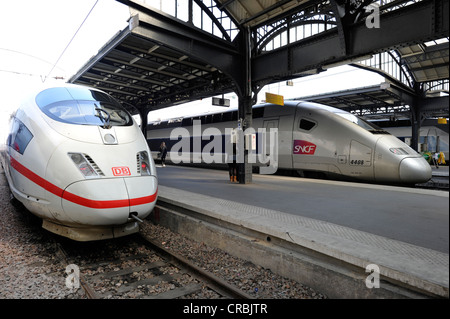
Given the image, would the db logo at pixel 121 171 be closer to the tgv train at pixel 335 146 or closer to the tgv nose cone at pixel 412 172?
the tgv train at pixel 335 146

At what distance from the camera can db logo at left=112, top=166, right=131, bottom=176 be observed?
3.86m

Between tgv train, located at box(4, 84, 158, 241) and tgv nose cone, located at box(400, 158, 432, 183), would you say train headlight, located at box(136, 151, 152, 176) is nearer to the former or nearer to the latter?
tgv train, located at box(4, 84, 158, 241)

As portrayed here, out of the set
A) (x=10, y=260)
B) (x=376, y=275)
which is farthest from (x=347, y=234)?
(x=10, y=260)

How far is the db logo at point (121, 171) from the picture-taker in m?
3.86

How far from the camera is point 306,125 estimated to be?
9.90 meters

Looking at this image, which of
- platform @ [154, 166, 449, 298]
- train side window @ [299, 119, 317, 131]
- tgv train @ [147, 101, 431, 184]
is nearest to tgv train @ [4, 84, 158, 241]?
platform @ [154, 166, 449, 298]

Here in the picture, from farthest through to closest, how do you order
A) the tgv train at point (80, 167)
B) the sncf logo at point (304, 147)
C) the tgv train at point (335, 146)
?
the sncf logo at point (304, 147)
the tgv train at point (335, 146)
the tgv train at point (80, 167)

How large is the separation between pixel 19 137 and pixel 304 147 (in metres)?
7.97

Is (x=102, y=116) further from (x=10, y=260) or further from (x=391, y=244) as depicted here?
(x=391, y=244)

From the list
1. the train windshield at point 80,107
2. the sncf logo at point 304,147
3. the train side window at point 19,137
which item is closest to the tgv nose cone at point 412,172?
the sncf logo at point 304,147

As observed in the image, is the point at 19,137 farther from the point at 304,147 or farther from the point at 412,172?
the point at 412,172

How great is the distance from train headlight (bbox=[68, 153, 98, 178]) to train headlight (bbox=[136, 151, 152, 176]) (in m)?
0.65

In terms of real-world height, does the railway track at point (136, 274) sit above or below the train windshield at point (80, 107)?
below

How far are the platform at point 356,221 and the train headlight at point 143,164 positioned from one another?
1.27 metres
